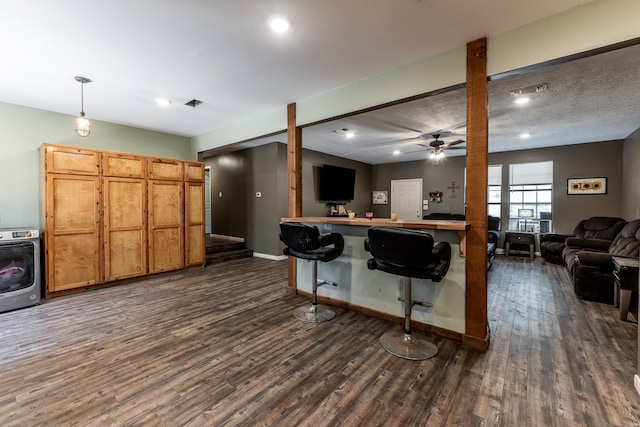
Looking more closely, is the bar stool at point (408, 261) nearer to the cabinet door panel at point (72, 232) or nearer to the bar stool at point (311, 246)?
the bar stool at point (311, 246)

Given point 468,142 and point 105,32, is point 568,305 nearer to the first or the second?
point 468,142

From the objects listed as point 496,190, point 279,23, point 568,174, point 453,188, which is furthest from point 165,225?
point 568,174

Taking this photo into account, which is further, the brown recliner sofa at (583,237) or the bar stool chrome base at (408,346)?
the brown recliner sofa at (583,237)

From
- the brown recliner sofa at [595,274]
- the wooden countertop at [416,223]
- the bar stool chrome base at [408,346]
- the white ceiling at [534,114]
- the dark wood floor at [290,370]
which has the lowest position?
the dark wood floor at [290,370]

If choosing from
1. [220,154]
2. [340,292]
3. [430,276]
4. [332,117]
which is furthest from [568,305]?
[220,154]

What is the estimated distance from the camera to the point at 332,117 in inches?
135

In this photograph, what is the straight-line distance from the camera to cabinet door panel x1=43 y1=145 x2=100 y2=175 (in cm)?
366

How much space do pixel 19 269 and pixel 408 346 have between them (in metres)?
4.55

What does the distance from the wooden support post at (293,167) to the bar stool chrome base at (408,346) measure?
1641mm

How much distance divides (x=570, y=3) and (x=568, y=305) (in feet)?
10.8

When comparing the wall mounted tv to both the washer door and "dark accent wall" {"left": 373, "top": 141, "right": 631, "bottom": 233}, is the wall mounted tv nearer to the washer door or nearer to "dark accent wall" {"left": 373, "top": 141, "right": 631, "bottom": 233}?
"dark accent wall" {"left": 373, "top": 141, "right": 631, "bottom": 233}

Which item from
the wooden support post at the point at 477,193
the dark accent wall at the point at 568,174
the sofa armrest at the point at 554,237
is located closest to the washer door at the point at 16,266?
the wooden support post at the point at 477,193

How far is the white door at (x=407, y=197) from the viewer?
823 cm

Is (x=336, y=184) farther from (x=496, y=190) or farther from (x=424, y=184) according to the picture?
(x=496, y=190)
